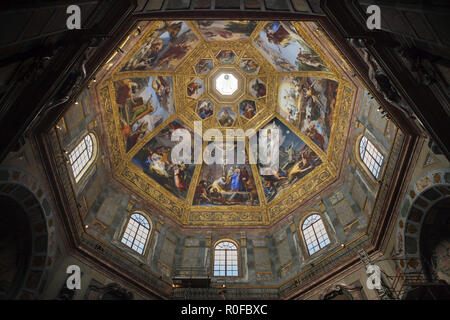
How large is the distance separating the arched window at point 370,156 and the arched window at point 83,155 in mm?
13197

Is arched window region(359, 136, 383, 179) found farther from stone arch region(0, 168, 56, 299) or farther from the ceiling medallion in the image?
stone arch region(0, 168, 56, 299)

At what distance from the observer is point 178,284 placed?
15492mm

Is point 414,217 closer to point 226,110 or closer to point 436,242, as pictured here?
point 436,242

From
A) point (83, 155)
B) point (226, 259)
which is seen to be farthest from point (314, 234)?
point (83, 155)

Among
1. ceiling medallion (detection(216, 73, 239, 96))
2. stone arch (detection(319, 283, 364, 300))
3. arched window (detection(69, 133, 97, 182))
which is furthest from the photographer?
ceiling medallion (detection(216, 73, 239, 96))

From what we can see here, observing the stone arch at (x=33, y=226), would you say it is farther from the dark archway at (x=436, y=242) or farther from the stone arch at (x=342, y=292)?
the dark archway at (x=436, y=242)

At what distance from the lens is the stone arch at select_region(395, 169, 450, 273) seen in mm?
11598

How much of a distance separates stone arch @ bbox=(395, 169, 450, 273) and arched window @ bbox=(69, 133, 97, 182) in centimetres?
1340

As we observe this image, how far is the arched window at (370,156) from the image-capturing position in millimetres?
15056

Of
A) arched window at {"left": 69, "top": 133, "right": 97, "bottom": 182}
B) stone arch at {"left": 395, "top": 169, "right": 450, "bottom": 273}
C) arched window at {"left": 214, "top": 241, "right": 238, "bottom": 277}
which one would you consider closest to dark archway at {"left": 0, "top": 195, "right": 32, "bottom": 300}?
arched window at {"left": 69, "top": 133, "right": 97, "bottom": 182}

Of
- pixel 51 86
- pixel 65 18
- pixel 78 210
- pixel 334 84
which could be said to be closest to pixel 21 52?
pixel 65 18

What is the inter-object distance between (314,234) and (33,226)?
12.7m

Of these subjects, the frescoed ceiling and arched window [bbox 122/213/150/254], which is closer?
arched window [bbox 122/213/150/254]
